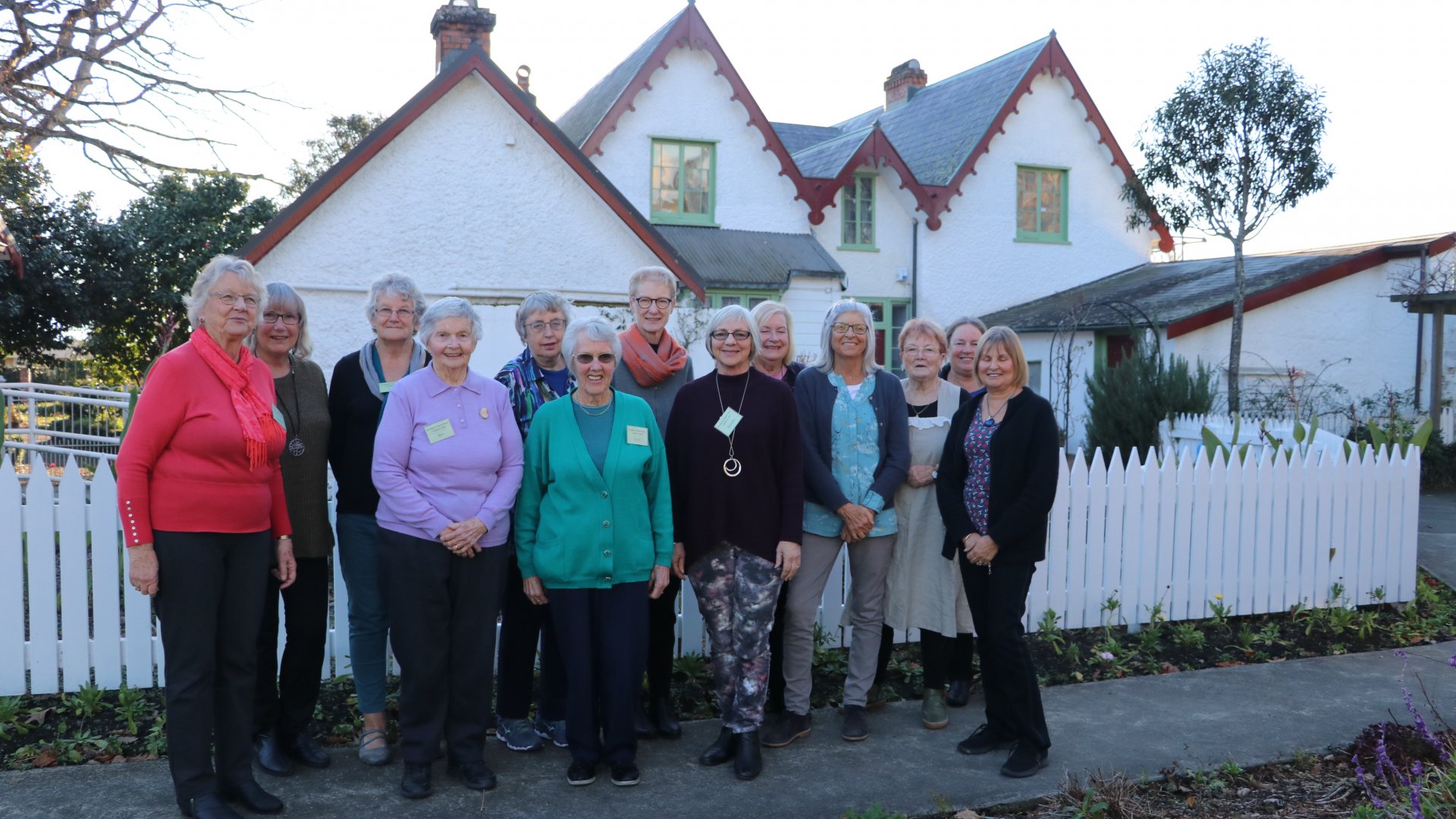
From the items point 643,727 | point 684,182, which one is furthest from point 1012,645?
point 684,182

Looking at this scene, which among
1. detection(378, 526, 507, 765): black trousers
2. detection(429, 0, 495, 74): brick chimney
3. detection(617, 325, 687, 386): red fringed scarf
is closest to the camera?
detection(378, 526, 507, 765): black trousers

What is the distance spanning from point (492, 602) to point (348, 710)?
1.43 m

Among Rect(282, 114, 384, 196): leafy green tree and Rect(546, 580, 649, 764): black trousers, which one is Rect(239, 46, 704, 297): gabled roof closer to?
Rect(546, 580, 649, 764): black trousers

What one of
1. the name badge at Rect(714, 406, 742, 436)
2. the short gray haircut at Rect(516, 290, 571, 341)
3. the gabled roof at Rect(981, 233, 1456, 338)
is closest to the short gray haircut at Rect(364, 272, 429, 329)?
the short gray haircut at Rect(516, 290, 571, 341)

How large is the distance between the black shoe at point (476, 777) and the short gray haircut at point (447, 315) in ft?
5.56

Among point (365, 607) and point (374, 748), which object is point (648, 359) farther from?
point (374, 748)

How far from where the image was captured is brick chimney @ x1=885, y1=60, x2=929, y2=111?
25.4m

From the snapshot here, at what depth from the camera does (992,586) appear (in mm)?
4488

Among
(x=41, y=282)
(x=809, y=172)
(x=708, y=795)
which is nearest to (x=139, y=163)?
(x=41, y=282)

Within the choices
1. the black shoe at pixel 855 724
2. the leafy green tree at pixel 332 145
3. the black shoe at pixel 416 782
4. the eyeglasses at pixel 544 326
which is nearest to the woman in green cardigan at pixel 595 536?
the eyeglasses at pixel 544 326

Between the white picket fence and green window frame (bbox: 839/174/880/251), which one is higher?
green window frame (bbox: 839/174/880/251)

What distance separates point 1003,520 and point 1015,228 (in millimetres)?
17822

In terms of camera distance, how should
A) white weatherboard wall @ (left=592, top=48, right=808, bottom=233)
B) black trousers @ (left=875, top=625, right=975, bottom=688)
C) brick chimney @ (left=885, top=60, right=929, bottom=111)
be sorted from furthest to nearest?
brick chimney @ (left=885, top=60, right=929, bottom=111) < white weatherboard wall @ (left=592, top=48, right=808, bottom=233) < black trousers @ (left=875, top=625, right=975, bottom=688)

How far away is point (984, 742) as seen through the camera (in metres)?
4.60
